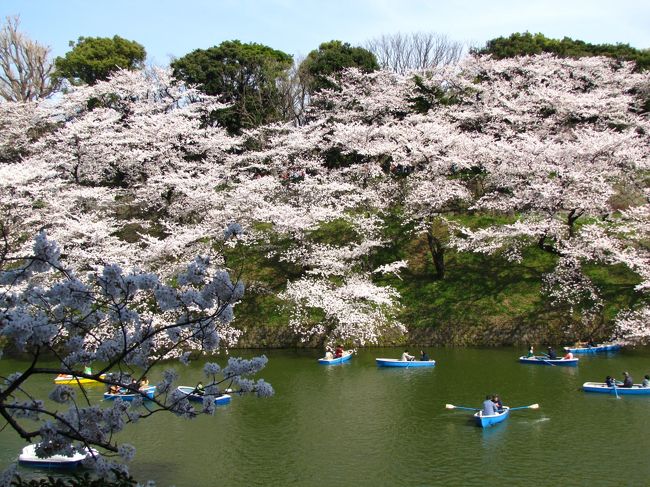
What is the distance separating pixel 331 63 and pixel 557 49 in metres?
19.8

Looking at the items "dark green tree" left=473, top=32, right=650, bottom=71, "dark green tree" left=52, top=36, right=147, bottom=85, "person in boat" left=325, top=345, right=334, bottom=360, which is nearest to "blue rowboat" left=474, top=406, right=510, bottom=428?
"person in boat" left=325, top=345, right=334, bottom=360

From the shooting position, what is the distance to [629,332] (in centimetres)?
2734

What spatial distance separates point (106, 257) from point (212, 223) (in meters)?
5.86

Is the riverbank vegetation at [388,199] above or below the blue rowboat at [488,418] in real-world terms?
above

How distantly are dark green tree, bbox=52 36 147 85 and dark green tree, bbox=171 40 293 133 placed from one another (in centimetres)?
727

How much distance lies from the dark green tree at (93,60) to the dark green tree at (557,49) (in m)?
31.3

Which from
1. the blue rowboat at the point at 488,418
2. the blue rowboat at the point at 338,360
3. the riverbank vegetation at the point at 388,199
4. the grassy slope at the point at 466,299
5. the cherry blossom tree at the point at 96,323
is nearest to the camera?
the cherry blossom tree at the point at 96,323

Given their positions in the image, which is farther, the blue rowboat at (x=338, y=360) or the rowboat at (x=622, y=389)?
the blue rowboat at (x=338, y=360)

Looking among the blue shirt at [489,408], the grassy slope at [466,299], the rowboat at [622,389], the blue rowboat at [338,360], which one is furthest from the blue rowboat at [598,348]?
the blue shirt at [489,408]

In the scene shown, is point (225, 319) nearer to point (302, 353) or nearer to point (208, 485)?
point (208, 485)

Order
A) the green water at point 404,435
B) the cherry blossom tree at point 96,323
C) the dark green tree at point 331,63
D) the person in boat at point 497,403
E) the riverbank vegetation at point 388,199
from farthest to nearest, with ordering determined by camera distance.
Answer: the dark green tree at point 331,63 → the riverbank vegetation at point 388,199 → the person in boat at point 497,403 → the green water at point 404,435 → the cherry blossom tree at point 96,323

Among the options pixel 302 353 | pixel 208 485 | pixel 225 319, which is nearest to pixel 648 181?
pixel 302 353

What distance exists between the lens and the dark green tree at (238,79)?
47375 millimetres

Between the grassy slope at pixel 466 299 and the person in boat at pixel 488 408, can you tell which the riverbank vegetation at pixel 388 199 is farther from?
the person in boat at pixel 488 408
